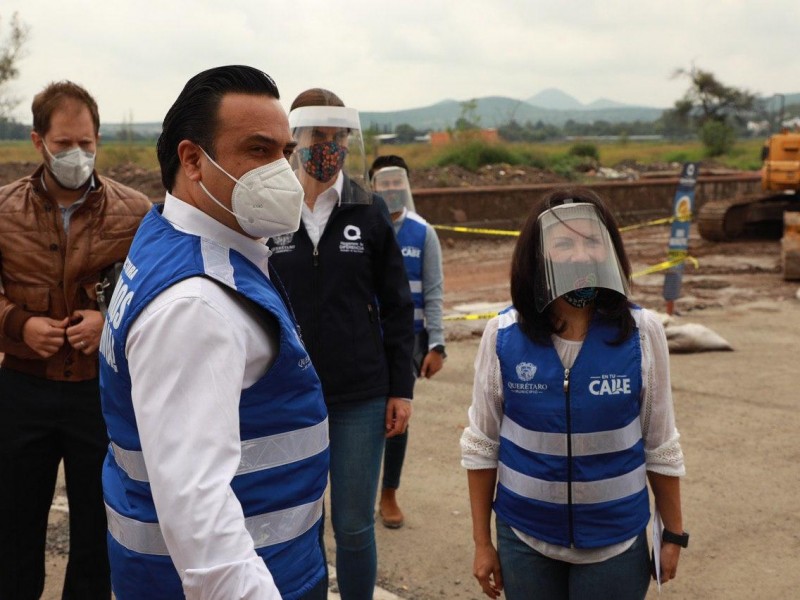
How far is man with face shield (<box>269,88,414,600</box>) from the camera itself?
3.57 meters

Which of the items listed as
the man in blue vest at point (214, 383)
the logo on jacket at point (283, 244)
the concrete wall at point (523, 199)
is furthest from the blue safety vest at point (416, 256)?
the concrete wall at point (523, 199)

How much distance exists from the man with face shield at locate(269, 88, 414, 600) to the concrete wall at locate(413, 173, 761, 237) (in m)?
14.9

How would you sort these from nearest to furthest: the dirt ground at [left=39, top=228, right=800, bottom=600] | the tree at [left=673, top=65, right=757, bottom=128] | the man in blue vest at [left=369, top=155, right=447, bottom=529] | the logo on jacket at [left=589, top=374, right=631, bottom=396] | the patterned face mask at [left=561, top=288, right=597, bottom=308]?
the logo on jacket at [left=589, top=374, right=631, bottom=396] < the patterned face mask at [left=561, top=288, right=597, bottom=308] < the dirt ground at [left=39, top=228, right=800, bottom=600] < the man in blue vest at [left=369, top=155, right=447, bottom=529] < the tree at [left=673, top=65, right=757, bottom=128]

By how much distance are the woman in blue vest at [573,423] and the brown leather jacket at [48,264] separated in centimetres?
166

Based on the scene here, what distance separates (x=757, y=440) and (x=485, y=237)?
14332 mm

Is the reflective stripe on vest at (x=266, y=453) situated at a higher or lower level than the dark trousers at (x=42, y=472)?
higher

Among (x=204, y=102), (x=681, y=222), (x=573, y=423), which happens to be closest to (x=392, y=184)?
(x=573, y=423)

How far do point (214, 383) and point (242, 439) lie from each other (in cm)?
27

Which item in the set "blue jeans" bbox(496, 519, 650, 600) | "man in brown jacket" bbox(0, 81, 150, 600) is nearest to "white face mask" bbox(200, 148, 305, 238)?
"blue jeans" bbox(496, 519, 650, 600)

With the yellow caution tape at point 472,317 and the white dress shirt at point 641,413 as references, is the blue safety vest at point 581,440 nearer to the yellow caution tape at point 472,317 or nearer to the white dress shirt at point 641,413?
the white dress shirt at point 641,413

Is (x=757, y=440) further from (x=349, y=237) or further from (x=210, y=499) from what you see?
(x=210, y=499)

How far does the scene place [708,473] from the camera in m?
6.06

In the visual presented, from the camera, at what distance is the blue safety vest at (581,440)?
2.61m

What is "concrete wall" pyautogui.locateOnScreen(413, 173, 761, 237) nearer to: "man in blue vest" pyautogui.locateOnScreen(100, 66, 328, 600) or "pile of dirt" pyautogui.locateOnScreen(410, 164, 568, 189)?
"pile of dirt" pyautogui.locateOnScreen(410, 164, 568, 189)
